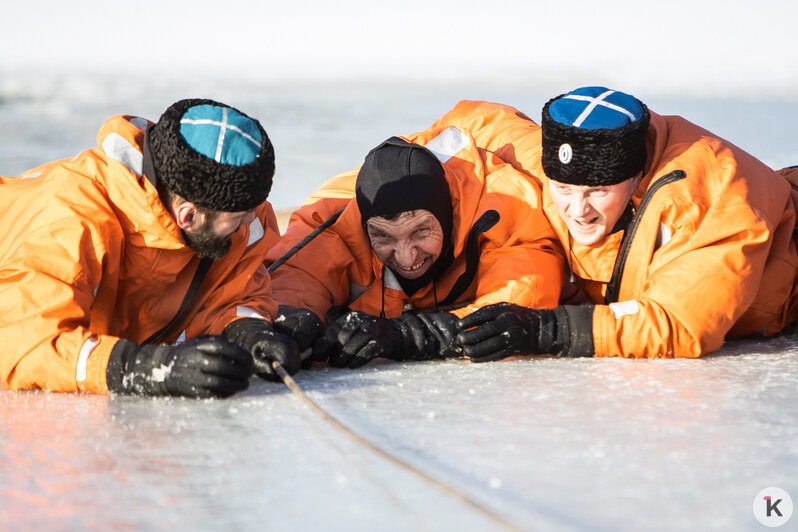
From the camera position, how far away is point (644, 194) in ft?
9.59

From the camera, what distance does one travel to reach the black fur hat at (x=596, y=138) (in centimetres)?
280

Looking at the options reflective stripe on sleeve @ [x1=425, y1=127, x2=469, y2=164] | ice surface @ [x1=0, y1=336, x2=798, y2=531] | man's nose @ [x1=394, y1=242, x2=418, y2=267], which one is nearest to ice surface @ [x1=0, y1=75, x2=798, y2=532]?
ice surface @ [x1=0, y1=336, x2=798, y2=531]

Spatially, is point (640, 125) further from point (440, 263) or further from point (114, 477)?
point (114, 477)

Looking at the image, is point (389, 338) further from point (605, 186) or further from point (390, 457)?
point (390, 457)

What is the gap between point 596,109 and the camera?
2861 millimetres

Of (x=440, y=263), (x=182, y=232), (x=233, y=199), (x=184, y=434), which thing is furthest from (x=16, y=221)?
(x=440, y=263)

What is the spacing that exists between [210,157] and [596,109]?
1246 mm

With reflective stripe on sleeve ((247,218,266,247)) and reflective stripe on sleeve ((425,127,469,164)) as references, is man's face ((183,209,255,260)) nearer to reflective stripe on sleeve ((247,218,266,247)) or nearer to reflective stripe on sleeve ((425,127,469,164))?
reflective stripe on sleeve ((247,218,266,247))

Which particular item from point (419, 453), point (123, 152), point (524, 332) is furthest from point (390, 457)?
point (123, 152)

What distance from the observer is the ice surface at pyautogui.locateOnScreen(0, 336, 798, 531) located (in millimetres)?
1640

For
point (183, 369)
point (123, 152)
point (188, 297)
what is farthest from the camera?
point (188, 297)

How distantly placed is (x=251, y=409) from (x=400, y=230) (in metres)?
1.06

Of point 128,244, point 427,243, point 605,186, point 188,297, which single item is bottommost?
point 188,297

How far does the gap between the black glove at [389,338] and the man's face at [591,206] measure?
0.50 metres
